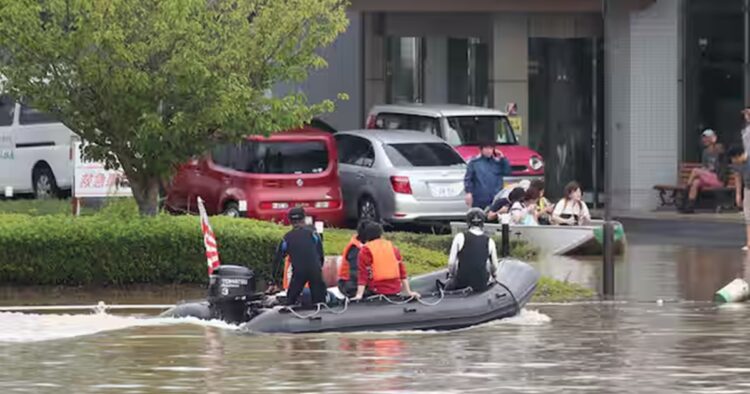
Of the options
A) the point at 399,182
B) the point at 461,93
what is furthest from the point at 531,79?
the point at 399,182

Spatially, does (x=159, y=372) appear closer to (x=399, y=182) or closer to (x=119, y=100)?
(x=119, y=100)

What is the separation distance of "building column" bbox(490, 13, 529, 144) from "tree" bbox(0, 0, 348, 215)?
570 inches

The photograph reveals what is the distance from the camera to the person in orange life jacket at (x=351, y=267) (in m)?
22.5

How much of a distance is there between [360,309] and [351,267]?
0.83 m

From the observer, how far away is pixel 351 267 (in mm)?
22578

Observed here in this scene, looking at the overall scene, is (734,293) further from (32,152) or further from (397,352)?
(32,152)

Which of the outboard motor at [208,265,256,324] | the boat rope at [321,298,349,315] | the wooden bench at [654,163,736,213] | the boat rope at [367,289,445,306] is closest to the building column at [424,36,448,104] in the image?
the wooden bench at [654,163,736,213]

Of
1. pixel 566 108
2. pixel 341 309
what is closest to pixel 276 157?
pixel 566 108

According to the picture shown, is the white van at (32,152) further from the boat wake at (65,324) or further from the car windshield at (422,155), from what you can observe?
the boat wake at (65,324)

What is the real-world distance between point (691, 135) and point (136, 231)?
1783 centimetres

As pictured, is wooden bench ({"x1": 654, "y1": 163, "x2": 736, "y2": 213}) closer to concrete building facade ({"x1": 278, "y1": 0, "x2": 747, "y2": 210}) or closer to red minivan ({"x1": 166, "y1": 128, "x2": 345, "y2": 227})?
concrete building facade ({"x1": 278, "y1": 0, "x2": 747, "y2": 210})

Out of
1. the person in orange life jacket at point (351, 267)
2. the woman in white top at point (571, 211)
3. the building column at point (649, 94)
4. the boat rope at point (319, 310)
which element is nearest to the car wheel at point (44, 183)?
the building column at point (649, 94)

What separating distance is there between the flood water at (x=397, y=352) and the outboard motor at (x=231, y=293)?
7.5 inches

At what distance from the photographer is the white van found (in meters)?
39.8
